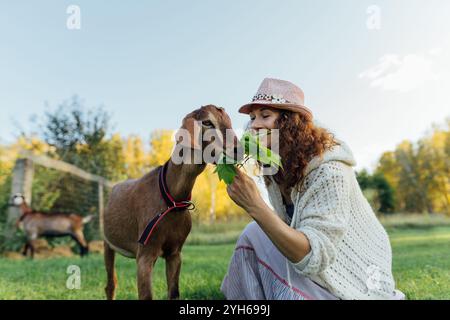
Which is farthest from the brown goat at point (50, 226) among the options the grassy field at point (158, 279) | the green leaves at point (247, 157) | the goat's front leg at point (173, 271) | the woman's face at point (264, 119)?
the green leaves at point (247, 157)

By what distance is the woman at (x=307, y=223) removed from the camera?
2.18 meters

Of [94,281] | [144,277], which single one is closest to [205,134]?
[144,277]

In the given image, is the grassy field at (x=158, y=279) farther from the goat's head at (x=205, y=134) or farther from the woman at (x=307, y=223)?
the goat's head at (x=205, y=134)

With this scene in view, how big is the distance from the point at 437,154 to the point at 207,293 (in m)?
20.1

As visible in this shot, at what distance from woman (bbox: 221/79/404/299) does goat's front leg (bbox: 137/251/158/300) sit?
23.7 inches

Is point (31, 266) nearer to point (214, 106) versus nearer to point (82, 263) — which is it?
point (82, 263)

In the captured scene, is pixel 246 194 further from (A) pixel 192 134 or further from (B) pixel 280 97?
(A) pixel 192 134

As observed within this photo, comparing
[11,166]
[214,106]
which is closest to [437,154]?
[11,166]

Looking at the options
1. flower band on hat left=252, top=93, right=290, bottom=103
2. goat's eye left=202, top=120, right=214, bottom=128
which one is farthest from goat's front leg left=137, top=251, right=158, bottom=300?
flower band on hat left=252, top=93, right=290, bottom=103

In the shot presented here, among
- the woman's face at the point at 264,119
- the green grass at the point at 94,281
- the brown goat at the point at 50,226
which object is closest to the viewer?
the woman's face at the point at 264,119

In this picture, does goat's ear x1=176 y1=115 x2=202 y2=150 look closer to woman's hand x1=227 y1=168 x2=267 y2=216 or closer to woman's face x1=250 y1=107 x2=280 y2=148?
woman's face x1=250 y1=107 x2=280 y2=148

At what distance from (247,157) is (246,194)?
298 millimetres

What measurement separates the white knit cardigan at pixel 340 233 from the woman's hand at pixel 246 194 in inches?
11.7
